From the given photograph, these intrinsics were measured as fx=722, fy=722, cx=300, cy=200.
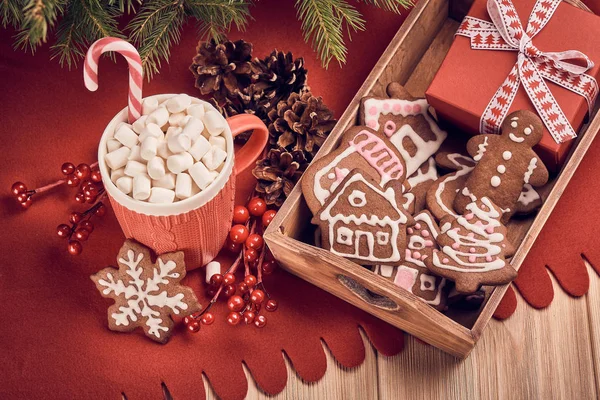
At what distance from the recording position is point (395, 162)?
1.31 meters

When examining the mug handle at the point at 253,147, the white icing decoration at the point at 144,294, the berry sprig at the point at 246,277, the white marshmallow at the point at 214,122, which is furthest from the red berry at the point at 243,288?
the white marshmallow at the point at 214,122

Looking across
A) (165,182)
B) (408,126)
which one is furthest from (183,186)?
(408,126)

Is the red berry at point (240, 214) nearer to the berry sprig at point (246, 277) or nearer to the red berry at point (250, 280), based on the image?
the berry sprig at point (246, 277)

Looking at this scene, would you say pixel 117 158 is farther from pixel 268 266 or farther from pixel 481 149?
pixel 481 149

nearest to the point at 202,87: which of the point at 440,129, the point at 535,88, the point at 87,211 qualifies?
the point at 87,211

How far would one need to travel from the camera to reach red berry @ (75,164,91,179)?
1351mm

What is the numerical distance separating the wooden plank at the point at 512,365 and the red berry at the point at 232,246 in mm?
337

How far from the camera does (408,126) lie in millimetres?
1352

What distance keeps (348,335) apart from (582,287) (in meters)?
0.46

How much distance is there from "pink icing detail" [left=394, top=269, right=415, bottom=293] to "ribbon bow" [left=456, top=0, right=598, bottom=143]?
0.30 m

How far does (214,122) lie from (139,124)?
0.12 meters

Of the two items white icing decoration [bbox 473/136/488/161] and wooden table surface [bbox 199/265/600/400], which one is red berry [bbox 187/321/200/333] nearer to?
wooden table surface [bbox 199/265/600/400]

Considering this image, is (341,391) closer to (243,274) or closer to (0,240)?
(243,274)

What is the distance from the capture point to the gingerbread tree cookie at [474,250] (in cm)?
118
